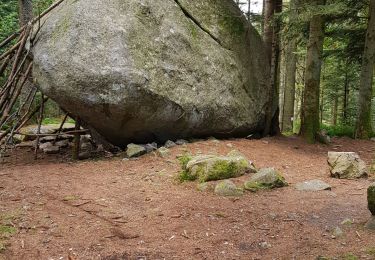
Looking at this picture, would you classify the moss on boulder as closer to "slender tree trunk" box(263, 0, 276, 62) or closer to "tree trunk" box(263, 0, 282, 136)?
"tree trunk" box(263, 0, 282, 136)

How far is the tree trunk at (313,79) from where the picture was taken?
11.1 meters

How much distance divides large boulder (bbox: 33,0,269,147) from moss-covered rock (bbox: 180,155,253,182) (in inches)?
83.3

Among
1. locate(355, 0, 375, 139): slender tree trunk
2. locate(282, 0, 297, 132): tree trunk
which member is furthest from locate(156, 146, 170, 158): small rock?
locate(282, 0, 297, 132): tree trunk

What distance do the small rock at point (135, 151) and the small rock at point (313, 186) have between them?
360 cm

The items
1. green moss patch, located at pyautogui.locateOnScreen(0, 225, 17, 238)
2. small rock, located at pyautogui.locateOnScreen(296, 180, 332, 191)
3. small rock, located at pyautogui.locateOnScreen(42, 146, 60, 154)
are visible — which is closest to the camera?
green moss patch, located at pyautogui.locateOnScreen(0, 225, 17, 238)

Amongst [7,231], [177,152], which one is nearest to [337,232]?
[7,231]

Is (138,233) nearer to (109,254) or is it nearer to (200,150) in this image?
(109,254)

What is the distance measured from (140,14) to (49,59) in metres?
2.29

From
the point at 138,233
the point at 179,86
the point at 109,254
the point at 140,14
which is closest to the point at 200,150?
the point at 179,86

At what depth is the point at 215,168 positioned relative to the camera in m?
6.89

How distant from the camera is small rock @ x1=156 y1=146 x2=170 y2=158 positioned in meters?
8.45

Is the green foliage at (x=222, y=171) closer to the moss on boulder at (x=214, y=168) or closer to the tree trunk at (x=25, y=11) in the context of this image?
the moss on boulder at (x=214, y=168)

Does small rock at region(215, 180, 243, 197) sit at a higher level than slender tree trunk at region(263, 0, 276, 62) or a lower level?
lower

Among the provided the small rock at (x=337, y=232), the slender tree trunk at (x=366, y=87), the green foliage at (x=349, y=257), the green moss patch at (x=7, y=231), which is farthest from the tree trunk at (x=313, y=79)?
the green moss patch at (x=7, y=231)
